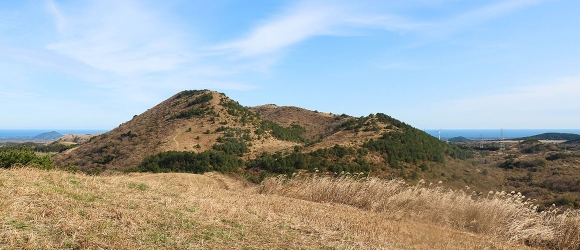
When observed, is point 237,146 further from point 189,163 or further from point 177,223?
point 177,223

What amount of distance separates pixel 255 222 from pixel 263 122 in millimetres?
41037

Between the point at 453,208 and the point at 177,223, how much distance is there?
8.53 meters

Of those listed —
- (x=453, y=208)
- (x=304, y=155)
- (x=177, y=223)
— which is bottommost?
(x=453, y=208)

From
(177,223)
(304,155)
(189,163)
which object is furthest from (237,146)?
(177,223)

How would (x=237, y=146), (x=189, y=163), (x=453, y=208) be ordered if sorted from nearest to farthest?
(x=453, y=208), (x=189, y=163), (x=237, y=146)

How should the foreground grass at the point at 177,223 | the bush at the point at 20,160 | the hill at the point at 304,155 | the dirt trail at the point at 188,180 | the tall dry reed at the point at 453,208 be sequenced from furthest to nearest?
the hill at the point at 304,155 → the dirt trail at the point at 188,180 → the bush at the point at 20,160 → the tall dry reed at the point at 453,208 → the foreground grass at the point at 177,223

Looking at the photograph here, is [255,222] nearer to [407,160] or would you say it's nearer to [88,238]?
[88,238]

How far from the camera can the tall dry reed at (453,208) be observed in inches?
353

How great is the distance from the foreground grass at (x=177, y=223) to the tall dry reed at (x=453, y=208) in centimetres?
14

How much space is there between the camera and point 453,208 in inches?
416

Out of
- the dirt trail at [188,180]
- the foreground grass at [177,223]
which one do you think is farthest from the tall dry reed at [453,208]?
the dirt trail at [188,180]

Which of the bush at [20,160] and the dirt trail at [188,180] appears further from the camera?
the dirt trail at [188,180]

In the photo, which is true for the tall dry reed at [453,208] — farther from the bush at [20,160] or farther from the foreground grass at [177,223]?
the bush at [20,160]

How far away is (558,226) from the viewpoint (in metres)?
8.97
